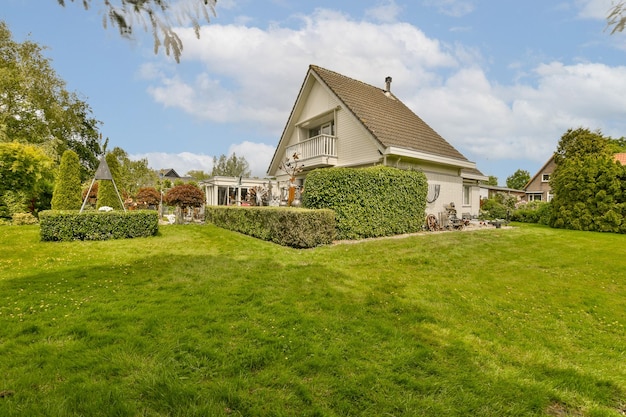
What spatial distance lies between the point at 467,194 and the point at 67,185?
21.2 m

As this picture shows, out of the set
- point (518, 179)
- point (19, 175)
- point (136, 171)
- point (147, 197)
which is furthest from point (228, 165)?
point (518, 179)

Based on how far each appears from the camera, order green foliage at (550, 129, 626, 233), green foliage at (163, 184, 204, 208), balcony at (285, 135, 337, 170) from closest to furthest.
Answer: green foliage at (550, 129, 626, 233), balcony at (285, 135, 337, 170), green foliage at (163, 184, 204, 208)

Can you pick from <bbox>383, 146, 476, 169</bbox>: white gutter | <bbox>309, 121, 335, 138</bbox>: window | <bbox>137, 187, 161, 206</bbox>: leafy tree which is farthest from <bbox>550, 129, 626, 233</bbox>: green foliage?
<bbox>137, 187, 161, 206</bbox>: leafy tree

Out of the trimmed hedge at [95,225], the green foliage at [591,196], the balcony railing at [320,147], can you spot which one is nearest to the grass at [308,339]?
the trimmed hedge at [95,225]

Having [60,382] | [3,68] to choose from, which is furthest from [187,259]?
[3,68]

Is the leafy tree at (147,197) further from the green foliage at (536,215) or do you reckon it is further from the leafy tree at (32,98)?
the green foliage at (536,215)

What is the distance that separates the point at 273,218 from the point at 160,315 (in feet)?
20.3

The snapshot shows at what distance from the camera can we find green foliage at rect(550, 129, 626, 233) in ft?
41.7

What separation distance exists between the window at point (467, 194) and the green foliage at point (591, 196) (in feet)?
13.0

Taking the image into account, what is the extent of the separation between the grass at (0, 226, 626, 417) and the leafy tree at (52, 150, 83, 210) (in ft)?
30.2

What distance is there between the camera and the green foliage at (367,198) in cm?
995

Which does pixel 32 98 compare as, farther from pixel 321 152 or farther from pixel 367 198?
pixel 367 198

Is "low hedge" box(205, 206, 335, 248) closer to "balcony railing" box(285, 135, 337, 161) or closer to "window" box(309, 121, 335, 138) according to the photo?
"balcony railing" box(285, 135, 337, 161)

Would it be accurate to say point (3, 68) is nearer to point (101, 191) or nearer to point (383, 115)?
point (101, 191)
